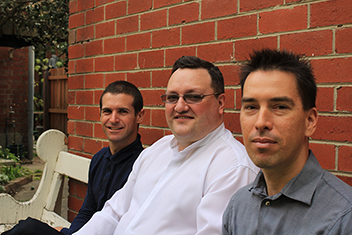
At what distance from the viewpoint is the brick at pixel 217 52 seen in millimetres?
2260

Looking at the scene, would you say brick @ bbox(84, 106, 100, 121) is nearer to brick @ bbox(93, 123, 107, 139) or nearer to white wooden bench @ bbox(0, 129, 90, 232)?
brick @ bbox(93, 123, 107, 139)

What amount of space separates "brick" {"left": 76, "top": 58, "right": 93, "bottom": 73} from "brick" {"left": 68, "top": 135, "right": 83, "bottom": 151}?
0.72m

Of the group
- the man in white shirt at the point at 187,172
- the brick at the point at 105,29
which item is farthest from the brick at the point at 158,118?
the brick at the point at 105,29

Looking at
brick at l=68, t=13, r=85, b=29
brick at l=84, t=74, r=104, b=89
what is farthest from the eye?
brick at l=68, t=13, r=85, b=29

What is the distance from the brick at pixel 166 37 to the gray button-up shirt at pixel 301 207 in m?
1.48

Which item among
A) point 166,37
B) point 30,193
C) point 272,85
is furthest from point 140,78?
point 30,193

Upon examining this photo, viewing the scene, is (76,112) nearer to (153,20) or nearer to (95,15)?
(95,15)

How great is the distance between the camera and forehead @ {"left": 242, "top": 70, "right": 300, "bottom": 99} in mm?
1307

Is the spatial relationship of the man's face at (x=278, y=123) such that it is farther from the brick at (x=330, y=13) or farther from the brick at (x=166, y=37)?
the brick at (x=166, y=37)

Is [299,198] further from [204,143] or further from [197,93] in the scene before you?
[197,93]

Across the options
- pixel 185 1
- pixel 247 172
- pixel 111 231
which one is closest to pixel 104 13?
pixel 185 1

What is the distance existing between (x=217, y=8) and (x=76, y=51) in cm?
184

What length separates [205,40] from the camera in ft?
7.89

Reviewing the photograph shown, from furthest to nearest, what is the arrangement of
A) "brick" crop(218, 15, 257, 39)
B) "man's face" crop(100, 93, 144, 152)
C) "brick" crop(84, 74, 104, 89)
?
1. "brick" crop(84, 74, 104, 89)
2. "man's face" crop(100, 93, 144, 152)
3. "brick" crop(218, 15, 257, 39)
